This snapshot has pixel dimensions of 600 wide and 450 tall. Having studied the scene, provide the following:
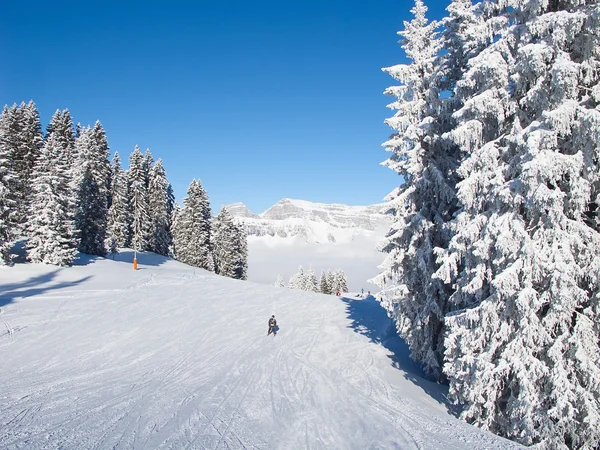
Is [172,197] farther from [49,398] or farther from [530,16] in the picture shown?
[530,16]

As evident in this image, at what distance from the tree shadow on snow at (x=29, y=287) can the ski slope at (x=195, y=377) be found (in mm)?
69

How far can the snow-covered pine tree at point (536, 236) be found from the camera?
9125 mm

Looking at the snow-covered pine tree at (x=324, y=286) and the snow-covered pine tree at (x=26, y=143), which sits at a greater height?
the snow-covered pine tree at (x=26, y=143)

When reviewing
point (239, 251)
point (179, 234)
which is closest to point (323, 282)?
point (239, 251)

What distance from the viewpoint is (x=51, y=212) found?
3105 cm

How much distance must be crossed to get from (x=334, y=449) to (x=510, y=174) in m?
8.61

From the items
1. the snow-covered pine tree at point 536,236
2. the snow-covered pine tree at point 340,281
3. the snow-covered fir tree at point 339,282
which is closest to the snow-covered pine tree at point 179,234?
the snow-covered fir tree at point 339,282

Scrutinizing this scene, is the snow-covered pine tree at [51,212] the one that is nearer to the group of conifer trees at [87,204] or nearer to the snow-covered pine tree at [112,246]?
the group of conifer trees at [87,204]

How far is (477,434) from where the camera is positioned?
10.0 meters

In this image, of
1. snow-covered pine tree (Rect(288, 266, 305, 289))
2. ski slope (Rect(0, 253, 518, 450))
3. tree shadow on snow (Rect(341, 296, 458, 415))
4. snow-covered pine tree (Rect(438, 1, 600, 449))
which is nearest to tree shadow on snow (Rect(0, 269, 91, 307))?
ski slope (Rect(0, 253, 518, 450))

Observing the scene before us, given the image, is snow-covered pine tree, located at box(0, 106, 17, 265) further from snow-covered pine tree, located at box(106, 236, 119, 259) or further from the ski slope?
snow-covered pine tree, located at box(106, 236, 119, 259)

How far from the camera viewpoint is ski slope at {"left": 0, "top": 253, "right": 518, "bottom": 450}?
9.45 meters

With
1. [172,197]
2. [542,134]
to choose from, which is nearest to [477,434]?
[542,134]

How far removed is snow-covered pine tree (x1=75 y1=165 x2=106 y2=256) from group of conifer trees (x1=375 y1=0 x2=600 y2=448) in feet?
128
